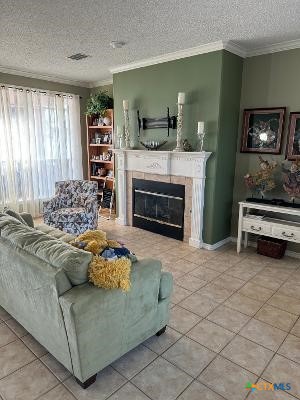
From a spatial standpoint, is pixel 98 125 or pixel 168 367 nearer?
pixel 168 367

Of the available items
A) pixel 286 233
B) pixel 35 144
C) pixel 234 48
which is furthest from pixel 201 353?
pixel 35 144

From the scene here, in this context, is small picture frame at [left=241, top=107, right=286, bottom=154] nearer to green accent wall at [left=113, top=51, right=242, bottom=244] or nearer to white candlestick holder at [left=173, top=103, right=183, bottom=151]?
green accent wall at [left=113, top=51, right=242, bottom=244]

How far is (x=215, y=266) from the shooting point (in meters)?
3.53

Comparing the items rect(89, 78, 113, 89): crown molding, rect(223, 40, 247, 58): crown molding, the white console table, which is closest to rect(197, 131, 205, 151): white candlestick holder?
the white console table

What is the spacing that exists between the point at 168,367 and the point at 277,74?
3.57 m

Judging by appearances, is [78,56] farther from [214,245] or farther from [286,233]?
[286,233]

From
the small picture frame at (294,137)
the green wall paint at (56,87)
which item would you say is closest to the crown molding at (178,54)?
the small picture frame at (294,137)

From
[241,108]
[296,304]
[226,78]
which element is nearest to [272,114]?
[241,108]

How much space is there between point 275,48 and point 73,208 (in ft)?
11.9

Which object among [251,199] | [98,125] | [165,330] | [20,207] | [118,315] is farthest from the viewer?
[98,125]

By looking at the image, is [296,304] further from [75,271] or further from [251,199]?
[75,271]

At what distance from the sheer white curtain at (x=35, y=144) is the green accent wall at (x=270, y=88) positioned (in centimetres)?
353

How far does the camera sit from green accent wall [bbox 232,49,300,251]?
3.52m

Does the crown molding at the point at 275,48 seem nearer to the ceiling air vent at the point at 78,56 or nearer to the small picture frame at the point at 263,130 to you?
the small picture frame at the point at 263,130
